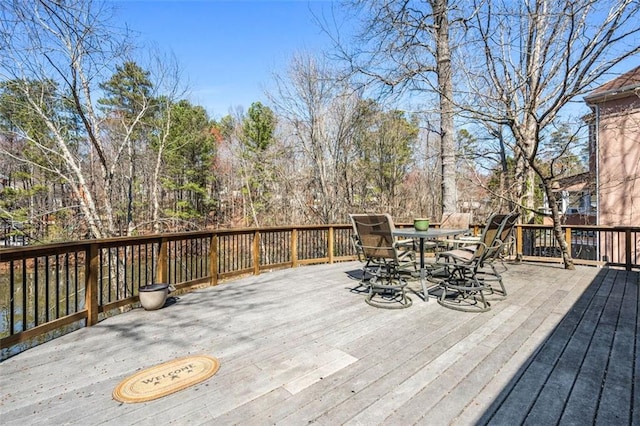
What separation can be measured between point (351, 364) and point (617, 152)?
9.99 m

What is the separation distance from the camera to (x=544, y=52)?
16.2 feet

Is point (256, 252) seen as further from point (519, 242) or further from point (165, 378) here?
point (519, 242)

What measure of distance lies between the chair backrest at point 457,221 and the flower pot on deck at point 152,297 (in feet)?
15.8

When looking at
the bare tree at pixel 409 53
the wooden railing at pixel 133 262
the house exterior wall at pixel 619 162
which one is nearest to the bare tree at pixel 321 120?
the bare tree at pixel 409 53

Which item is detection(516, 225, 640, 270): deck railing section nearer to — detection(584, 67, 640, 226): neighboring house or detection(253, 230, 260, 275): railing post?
detection(584, 67, 640, 226): neighboring house

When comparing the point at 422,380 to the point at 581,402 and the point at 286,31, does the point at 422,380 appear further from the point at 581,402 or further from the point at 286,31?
the point at 286,31

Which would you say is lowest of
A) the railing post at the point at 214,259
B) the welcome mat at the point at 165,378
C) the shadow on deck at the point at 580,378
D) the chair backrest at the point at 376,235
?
the welcome mat at the point at 165,378

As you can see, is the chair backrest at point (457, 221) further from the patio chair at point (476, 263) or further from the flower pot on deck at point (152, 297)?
the flower pot on deck at point (152, 297)

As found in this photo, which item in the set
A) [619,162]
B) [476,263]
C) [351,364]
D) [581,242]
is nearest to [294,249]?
[476,263]

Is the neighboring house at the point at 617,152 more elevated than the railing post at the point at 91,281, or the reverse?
the neighboring house at the point at 617,152

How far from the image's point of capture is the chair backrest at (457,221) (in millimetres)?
5578

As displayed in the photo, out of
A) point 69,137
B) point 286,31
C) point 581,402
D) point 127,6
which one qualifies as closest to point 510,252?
point 581,402

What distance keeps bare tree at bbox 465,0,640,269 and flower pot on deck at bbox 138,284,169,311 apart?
16.4 feet

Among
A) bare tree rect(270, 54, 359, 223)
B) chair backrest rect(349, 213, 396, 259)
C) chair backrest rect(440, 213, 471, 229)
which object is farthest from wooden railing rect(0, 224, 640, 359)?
bare tree rect(270, 54, 359, 223)
